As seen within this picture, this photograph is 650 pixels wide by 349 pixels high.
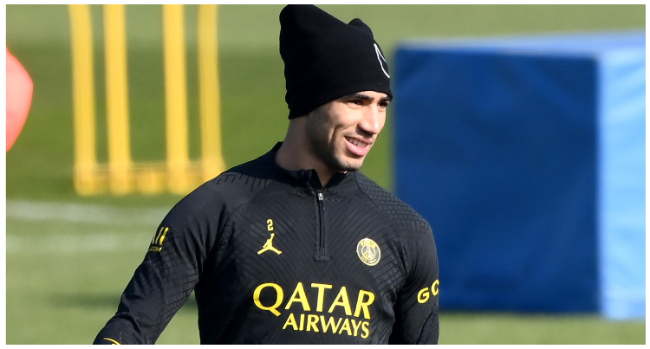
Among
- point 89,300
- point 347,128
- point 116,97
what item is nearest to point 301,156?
point 347,128

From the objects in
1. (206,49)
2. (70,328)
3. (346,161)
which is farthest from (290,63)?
(206,49)

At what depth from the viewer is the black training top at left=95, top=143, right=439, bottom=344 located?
424 cm

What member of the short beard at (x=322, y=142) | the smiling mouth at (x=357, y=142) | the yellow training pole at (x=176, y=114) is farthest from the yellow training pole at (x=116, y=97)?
the smiling mouth at (x=357, y=142)

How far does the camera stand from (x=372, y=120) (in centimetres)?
434

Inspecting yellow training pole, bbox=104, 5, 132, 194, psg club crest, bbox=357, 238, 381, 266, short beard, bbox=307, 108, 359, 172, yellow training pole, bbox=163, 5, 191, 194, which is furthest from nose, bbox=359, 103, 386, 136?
yellow training pole, bbox=163, 5, 191, 194

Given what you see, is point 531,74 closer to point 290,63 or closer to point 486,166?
point 486,166

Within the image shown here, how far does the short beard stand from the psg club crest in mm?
245

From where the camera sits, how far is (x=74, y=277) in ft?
48.2

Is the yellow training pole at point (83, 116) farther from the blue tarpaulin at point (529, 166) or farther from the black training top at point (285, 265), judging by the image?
the black training top at point (285, 265)

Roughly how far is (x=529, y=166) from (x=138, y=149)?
1509 centimetres

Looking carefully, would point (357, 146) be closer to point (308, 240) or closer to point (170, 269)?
point (308, 240)

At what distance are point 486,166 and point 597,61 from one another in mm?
1290

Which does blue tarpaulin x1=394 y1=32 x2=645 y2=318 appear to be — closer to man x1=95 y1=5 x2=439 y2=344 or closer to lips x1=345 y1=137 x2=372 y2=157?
man x1=95 y1=5 x2=439 y2=344

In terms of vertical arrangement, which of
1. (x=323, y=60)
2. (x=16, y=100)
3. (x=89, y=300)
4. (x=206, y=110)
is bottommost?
(x=89, y=300)
